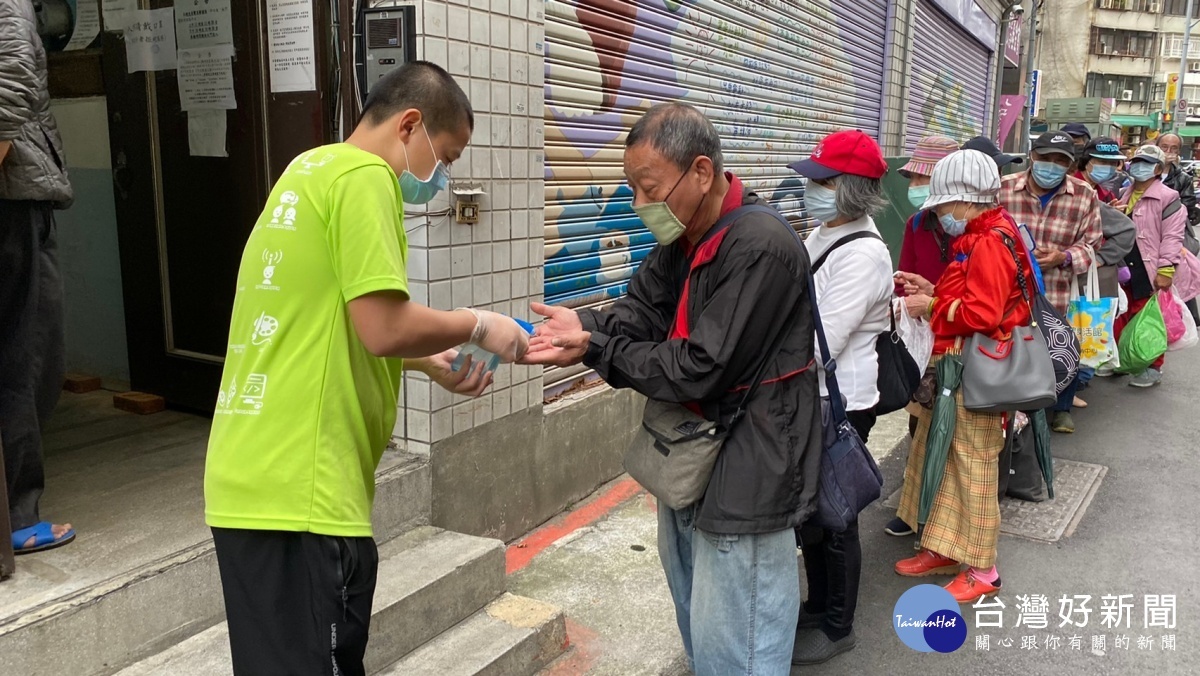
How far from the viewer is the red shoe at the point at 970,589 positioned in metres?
4.00

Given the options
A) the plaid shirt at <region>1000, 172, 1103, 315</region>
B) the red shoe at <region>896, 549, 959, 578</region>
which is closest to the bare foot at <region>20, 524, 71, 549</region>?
the red shoe at <region>896, 549, 959, 578</region>

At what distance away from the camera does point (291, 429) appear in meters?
1.85

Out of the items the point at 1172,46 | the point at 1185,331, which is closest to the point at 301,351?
the point at 1185,331

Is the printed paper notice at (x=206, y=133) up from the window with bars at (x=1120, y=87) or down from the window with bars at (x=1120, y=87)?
down

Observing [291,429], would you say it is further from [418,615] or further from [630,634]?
[630,634]

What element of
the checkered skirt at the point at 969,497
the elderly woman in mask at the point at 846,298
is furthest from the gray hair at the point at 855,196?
the checkered skirt at the point at 969,497

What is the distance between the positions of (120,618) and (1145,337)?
24.4 ft

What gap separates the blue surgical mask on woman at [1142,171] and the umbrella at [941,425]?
15.8ft

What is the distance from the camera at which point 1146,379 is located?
805 centimetres

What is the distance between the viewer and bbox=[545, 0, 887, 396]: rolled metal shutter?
4.76 m

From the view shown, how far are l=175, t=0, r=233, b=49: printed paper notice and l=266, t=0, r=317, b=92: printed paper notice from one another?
1.03ft

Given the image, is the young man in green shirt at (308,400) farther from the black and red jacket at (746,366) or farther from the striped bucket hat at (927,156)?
the striped bucket hat at (927,156)

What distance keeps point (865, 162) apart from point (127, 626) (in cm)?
301

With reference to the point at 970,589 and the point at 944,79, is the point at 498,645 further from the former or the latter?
the point at 944,79
